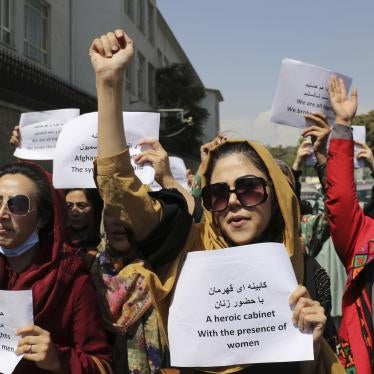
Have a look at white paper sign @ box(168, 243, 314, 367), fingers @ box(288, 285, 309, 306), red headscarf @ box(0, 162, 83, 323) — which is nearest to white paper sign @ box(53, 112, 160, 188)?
red headscarf @ box(0, 162, 83, 323)

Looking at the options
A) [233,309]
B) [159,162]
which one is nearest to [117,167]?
[233,309]

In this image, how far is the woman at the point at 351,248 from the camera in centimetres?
211

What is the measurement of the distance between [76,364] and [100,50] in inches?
41.8

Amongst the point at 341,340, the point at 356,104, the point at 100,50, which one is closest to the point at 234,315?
the point at 341,340

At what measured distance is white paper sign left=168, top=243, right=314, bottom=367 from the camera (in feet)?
5.42

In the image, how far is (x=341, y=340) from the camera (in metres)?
2.21

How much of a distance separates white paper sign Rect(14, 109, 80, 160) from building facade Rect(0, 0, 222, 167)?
5.20 meters

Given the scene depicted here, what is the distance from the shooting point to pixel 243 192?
1757 millimetres

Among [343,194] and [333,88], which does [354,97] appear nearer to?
[333,88]

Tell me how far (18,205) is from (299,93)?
1.80 metres

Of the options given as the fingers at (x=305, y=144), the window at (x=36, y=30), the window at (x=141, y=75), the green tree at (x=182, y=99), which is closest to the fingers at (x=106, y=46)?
the fingers at (x=305, y=144)

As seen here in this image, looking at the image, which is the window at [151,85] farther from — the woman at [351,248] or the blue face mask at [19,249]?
the blue face mask at [19,249]

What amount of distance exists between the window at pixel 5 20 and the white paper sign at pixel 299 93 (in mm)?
10600

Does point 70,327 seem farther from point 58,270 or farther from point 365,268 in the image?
point 365,268
